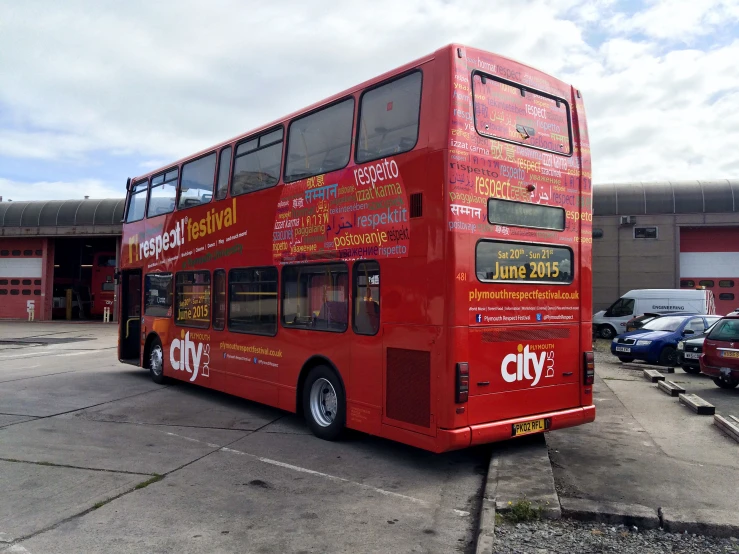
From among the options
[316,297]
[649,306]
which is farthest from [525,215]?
[649,306]

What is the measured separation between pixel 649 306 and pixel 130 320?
20159mm

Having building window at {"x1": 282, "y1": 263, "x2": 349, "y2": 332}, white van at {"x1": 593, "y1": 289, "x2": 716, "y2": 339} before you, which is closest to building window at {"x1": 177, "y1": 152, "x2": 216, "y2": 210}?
building window at {"x1": 282, "y1": 263, "x2": 349, "y2": 332}

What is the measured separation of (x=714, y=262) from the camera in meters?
29.9

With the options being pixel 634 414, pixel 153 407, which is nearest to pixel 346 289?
pixel 153 407

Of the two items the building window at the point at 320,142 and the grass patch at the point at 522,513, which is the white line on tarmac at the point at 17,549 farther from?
the building window at the point at 320,142

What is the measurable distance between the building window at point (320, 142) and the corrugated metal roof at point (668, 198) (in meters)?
25.8

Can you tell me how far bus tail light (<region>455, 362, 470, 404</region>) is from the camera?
5.94 metres

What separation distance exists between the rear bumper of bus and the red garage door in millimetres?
26172

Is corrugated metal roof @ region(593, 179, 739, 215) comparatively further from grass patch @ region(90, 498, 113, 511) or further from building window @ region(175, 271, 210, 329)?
grass patch @ region(90, 498, 113, 511)

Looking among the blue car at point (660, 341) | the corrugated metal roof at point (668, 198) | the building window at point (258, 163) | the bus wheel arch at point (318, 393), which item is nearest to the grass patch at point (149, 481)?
the bus wheel arch at point (318, 393)

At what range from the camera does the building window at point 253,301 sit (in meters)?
8.72

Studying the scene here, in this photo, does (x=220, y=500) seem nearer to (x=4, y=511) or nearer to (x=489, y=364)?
(x=4, y=511)

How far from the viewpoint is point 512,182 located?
6551 millimetres

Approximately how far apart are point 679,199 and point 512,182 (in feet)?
89.8
